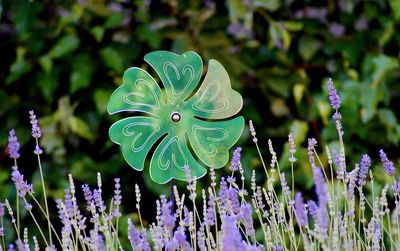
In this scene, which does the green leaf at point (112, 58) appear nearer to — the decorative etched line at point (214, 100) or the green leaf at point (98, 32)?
the green leaf at point (98, 32)

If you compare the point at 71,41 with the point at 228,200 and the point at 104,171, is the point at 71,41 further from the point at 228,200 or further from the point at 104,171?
the point at 228,200

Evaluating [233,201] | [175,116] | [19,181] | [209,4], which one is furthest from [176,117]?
[209,4]

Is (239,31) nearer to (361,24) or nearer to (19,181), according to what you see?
(361,24)

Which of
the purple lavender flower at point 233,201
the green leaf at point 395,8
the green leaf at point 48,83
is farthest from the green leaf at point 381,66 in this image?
the purple lavender flower at point 233,201

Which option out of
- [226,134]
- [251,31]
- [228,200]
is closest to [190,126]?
[226,134]

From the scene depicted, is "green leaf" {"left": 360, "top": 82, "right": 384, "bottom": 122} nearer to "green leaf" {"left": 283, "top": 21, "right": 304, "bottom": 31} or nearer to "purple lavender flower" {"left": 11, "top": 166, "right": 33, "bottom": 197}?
"green leaf" {"left": 283, "top": 21, "right": 304, "bottom": 31}

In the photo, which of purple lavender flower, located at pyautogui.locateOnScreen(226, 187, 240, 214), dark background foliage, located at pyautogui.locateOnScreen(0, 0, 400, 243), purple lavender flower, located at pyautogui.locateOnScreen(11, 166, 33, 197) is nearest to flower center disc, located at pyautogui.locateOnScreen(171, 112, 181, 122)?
purple lavender flower, located at pyautogui.locateOnScreen(226, 187, 240, 214)
